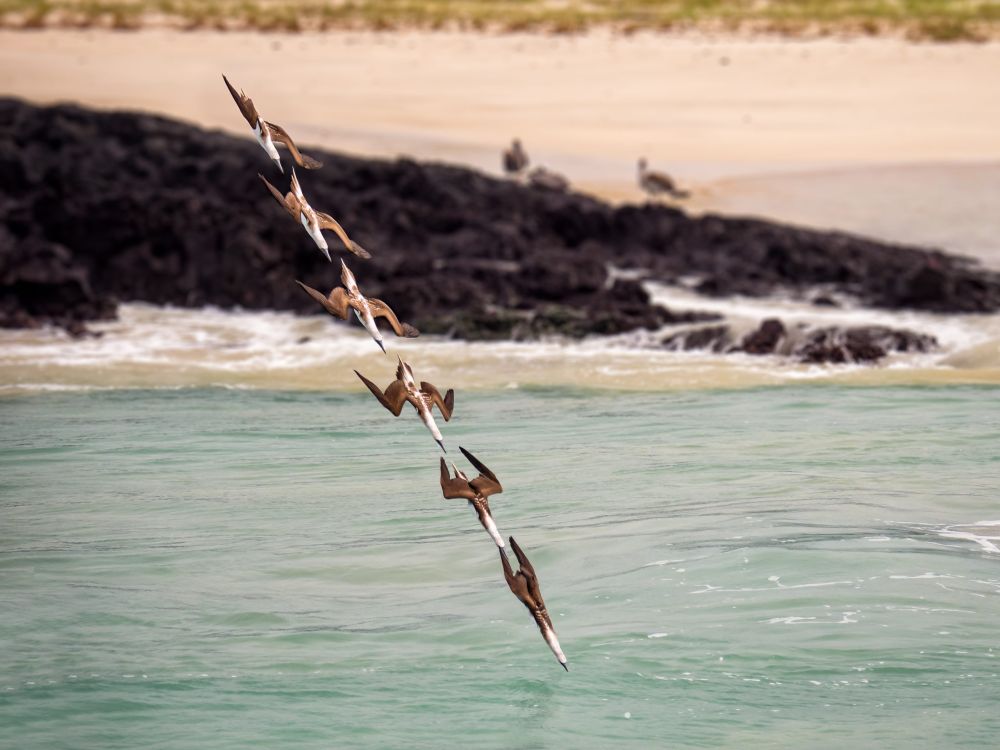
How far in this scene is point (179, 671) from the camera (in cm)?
574

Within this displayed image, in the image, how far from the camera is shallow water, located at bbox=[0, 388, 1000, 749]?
5379mm

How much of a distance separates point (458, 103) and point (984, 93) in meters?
8.84

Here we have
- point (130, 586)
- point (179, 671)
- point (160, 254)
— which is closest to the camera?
point (179, 671)

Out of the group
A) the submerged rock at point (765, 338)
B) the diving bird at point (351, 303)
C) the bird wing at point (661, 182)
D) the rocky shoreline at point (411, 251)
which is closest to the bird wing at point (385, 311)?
the diving bird at point (351, 303)

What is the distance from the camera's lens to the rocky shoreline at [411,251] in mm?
14508

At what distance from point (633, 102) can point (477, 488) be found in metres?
27.2

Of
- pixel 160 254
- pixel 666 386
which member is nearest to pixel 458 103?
pixel 160 254

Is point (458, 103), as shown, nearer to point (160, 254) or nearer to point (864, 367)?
point (160, 254)

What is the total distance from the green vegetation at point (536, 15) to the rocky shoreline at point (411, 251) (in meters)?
18.6

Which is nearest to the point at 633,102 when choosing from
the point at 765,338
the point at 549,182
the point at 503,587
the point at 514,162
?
the point at 514,162

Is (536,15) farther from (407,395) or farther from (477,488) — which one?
(407,395)

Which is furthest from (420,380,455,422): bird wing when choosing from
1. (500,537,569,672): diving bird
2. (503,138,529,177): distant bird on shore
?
(503,138,529,177): distant bird on shore

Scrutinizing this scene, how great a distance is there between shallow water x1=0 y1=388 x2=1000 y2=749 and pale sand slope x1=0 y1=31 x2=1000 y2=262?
9.99 meters

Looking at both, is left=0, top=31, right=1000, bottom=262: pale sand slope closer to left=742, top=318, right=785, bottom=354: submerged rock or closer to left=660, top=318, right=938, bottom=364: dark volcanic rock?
left=660, top=318, right=938, bottom=364: dark volcanic rock
